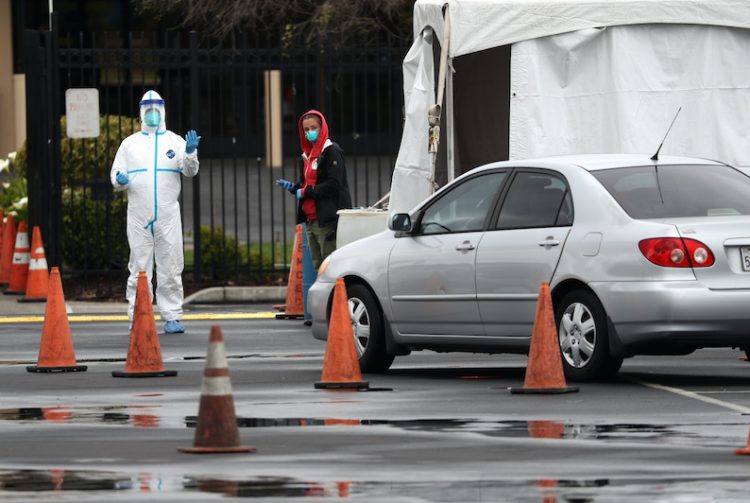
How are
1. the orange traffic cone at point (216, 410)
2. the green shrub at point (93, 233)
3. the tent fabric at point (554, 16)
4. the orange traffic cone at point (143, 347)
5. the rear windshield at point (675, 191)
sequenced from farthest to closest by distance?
the green shrub at point (93, 233) → the tent fabric at point (554, 16) → the orange traffic cone at point (143, 347) → the rear windshield at point (675, 191) → the orange traffic cone at point (216, 410)

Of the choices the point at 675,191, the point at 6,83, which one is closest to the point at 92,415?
the point at 675,191

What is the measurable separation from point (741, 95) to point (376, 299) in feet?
16.8

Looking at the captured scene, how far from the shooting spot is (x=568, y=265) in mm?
12117

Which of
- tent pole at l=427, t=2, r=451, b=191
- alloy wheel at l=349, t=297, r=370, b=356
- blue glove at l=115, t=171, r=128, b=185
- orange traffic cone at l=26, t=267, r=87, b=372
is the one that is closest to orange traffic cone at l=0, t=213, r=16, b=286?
blue glove at l=115, t=171, r=128, b=185

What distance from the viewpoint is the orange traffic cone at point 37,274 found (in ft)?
67.0

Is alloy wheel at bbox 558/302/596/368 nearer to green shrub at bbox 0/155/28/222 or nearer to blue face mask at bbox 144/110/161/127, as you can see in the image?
blue face mask at bbox 144/110/161/127

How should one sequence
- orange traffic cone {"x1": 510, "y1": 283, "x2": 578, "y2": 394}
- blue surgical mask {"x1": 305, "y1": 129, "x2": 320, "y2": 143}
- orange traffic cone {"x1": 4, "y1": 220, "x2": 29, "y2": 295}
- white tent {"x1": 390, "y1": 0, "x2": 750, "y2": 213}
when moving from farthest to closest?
1. orange traffic cone {"x1": 4, "y1": 220, "x2": 29, "y2": 295}
2. blue surgical mask {"x1": 305, "y1": 129, "x2": 320, "y2": 143}
3. white tent {"x1": 390, "y1": 0, "x2": 750, "y2": 213}
4. orange traffic cone {"x1": 510, "y1": 283, "x2": 578, "y2": 394}

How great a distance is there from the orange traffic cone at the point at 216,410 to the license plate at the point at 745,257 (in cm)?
387

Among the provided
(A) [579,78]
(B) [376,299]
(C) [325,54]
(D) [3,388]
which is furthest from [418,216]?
(C) [325,54]

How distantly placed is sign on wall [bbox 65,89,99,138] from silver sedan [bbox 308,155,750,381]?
7.67 meters

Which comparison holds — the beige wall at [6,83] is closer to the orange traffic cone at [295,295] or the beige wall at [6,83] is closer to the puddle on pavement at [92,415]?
the orange traffic cone at [295,295]

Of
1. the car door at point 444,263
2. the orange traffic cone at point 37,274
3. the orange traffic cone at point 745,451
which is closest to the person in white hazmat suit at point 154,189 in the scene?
the car door at point 444,263

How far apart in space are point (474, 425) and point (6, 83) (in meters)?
34.8

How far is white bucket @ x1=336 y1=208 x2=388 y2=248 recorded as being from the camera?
1697cm
